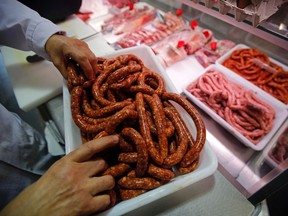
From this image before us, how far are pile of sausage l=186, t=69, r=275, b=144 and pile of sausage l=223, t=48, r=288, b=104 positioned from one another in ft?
0.51

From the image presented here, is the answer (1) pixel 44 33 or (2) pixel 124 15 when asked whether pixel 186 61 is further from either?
(1) pixel 44 33

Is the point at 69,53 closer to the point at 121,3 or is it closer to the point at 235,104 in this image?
the point at 235,104

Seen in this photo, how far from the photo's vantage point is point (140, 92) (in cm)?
120

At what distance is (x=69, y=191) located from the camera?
815 millimetres

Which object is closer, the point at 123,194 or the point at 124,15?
the point at 123,194

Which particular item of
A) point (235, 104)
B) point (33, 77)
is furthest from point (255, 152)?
point (33, 77)

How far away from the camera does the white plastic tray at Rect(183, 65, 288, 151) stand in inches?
50.4

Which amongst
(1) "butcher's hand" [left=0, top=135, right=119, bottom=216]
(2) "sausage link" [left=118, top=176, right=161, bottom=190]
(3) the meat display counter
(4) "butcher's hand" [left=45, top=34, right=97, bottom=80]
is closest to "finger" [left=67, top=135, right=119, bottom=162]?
(1) "butcher's hand" [left=0, top=135, right=119, bottom=216]

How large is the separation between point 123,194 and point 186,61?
4.46 ft

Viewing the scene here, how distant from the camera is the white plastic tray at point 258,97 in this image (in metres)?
1.28

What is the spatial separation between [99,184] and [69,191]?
A: 118 millimetres

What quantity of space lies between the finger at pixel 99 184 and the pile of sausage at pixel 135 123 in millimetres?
71

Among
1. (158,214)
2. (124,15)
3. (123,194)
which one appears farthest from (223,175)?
(124,15)

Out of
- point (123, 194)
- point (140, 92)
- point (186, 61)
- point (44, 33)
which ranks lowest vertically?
point (123, 194)
